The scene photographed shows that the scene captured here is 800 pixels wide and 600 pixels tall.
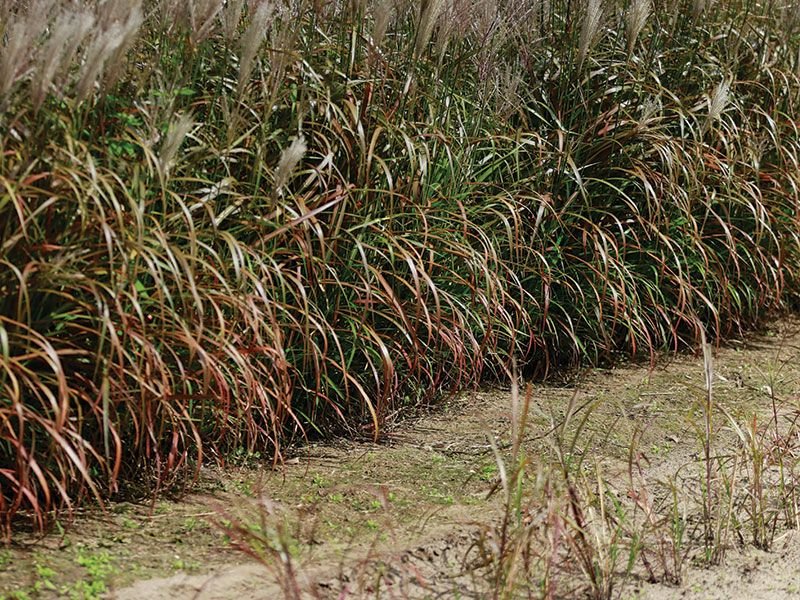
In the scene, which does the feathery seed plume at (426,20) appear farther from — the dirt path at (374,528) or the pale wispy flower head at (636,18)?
the dirt path at (374,528)

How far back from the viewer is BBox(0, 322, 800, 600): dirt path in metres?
3.32

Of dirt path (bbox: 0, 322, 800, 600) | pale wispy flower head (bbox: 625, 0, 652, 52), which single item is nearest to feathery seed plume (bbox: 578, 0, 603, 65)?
pale wispy flower head (bbox: 625, 0, 652, 52)

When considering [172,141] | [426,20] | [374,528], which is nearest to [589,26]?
[426,20]

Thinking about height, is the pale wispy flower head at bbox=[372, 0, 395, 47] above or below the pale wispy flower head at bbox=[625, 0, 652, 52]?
below

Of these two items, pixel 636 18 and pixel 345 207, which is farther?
pixel 636 18

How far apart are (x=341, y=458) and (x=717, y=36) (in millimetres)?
3364

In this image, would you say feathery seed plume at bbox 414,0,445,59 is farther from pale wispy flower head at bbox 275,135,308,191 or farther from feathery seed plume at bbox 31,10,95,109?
feathery seed plume at bbox 31,10,95,109

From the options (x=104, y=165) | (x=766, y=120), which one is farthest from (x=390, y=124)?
(x=766, y=120)

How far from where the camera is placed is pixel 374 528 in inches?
150

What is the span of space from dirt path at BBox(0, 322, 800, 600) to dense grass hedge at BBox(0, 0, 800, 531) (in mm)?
163

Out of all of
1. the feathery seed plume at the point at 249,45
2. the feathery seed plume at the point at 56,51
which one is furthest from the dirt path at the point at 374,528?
the feathery seed plume at the point at 249,45

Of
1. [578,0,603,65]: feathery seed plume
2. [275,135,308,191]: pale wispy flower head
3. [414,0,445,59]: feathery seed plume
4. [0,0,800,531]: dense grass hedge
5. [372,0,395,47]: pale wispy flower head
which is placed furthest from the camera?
[578,0,603,65]: feathery seed plume

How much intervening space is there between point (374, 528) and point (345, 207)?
1400mm

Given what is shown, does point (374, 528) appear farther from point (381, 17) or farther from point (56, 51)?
Answer: point (381, 17)
